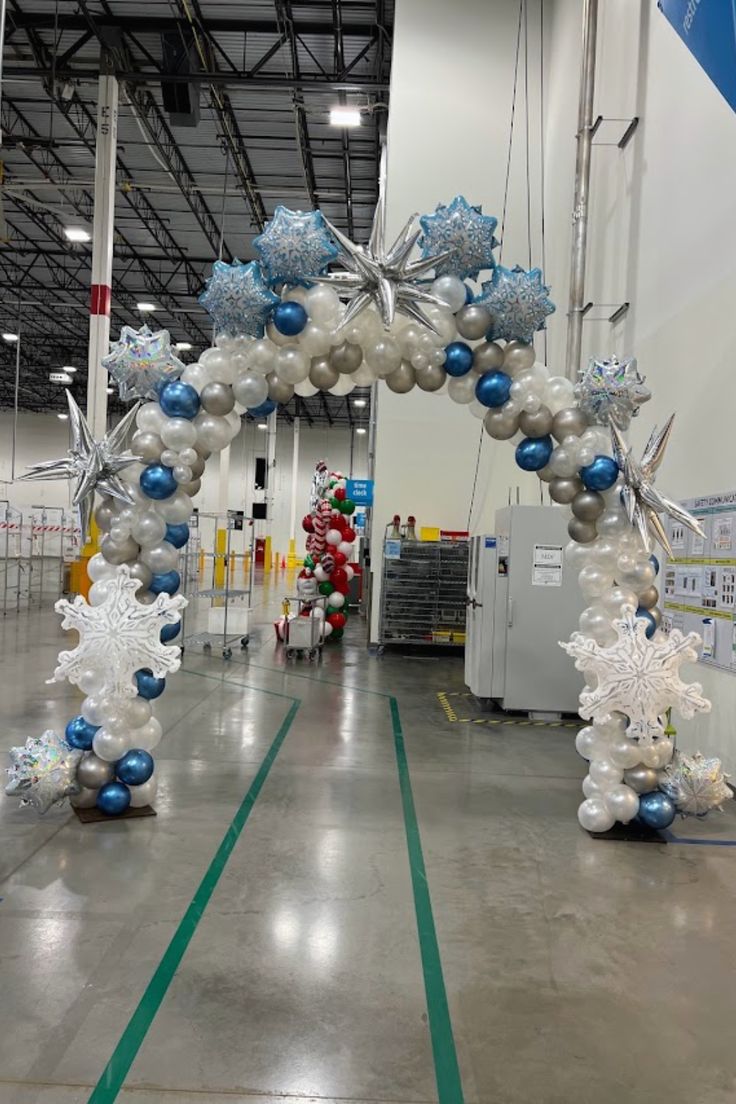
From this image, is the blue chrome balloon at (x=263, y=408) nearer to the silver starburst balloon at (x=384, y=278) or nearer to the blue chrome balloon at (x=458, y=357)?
the silver starburst balloon at (x=384, y=278)

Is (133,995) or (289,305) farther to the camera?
(289,305)

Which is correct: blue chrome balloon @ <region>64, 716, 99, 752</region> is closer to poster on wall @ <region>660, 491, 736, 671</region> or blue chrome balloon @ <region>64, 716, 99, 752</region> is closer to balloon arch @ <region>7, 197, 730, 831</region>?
balloon arch @ <region>7, 197, 730, 831</region>

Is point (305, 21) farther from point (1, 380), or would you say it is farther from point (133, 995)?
point (1, 380)

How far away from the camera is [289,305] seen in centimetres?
479

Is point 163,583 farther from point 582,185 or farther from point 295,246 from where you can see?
point 582,185

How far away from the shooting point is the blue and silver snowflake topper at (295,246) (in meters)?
4.70

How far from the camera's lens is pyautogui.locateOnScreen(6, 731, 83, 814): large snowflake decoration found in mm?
4715

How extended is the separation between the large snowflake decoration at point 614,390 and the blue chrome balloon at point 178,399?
2.40 meters

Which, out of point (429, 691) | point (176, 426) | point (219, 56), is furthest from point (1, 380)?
point (176, 426)

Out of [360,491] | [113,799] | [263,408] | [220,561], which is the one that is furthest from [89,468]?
[220,561]

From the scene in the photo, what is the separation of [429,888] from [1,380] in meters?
35.6

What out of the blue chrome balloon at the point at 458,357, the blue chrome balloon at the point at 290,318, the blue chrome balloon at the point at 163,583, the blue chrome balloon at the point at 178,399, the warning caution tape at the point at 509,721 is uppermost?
the blue chrome balloon at the point at 290,318

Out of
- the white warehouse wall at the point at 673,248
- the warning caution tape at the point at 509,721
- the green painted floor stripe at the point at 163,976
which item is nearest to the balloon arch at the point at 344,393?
the green painted floor stripe at the point at 163,976

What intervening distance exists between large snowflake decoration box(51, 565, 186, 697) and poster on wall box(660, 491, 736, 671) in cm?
389
